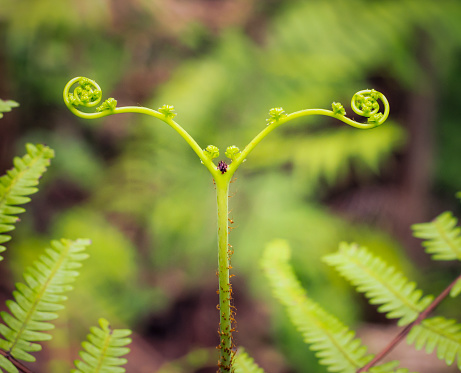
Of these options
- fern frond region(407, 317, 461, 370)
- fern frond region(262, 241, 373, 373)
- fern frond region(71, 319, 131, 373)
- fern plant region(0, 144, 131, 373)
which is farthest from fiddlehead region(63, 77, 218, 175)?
fern frond region(407, 317, 461, 370)

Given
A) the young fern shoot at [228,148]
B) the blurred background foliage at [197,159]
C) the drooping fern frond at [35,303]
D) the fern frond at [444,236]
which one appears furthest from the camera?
the blurred background foliage at [197,159]

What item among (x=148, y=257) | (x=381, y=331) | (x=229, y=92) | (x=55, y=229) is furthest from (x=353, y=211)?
(x=55, y=229)

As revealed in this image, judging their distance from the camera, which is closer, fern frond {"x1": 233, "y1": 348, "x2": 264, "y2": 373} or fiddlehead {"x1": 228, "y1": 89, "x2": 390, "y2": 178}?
fiddlehead {"x1": 228, "y1": 89, "x2": 390, "y2": 178}

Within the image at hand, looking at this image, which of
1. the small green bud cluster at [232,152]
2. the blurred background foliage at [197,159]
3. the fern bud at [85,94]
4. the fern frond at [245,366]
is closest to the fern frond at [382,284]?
the fern frond at [245,366]

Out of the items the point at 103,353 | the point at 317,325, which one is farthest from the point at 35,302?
the point at 317,325

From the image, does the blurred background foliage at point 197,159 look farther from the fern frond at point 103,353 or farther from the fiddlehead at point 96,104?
the fiddlehead at point 96,104

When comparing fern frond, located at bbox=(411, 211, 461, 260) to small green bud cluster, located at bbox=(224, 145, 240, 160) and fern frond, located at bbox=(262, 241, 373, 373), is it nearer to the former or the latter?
fern frond, located at bbox=(262, 241, 373, 373)
